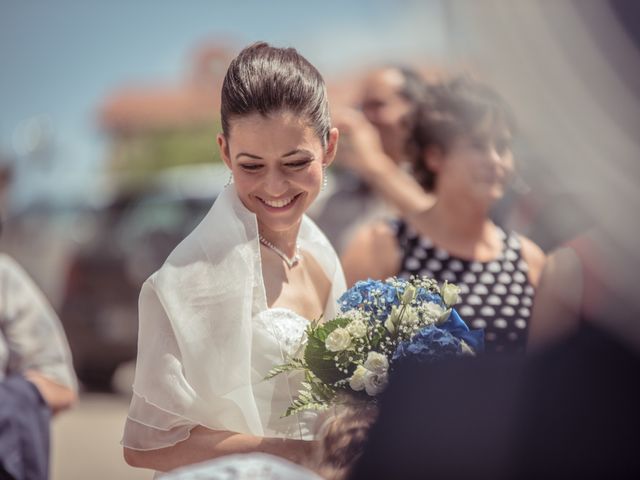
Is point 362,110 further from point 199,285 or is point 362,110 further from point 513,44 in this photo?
point 513,44

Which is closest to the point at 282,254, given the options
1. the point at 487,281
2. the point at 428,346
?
the point at 428,346

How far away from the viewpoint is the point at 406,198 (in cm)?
426

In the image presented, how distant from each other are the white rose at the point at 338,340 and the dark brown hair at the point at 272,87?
0.54 metres

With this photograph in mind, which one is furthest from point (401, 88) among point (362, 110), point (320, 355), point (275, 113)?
point (320, 355)

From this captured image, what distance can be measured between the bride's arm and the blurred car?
23.9 feet

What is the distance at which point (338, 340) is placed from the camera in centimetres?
226

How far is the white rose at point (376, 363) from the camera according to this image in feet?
7.23

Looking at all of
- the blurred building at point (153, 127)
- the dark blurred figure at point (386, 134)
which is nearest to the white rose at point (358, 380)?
the dark blurred figure at point (386, 134)

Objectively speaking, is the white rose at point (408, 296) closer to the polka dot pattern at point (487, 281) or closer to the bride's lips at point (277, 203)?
the bride's lips at point (277, 203)

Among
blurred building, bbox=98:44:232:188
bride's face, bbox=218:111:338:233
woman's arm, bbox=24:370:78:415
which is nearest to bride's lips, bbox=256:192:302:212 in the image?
bride's face, bbox=218:111:338:233

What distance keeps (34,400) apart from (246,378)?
A: 4.17 ft

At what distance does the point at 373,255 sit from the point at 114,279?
6.59m

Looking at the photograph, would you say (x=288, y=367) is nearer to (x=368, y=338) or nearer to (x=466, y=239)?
(x=368, y=338)

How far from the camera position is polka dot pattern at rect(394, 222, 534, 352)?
349 cm
